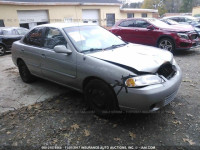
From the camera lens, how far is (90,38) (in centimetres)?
384

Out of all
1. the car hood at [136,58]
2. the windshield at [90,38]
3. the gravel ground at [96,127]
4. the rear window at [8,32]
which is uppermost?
the rear window at [8,32]

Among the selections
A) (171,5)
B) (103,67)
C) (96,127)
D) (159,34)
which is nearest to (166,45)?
(159,34)

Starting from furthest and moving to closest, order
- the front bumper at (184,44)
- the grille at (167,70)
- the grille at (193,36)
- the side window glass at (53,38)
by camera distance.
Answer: the grille at (193,36)
the front bumper at (184,44)
the side window glass at (53,38)
the grille at (167,70)

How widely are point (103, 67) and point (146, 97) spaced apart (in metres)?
0.82

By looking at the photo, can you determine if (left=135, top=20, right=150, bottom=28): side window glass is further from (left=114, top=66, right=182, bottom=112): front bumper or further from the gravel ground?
(left=114, top=66, right=182, bottom=112): front bumper

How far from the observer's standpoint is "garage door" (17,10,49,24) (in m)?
16.1

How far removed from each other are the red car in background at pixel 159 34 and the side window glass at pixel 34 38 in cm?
491

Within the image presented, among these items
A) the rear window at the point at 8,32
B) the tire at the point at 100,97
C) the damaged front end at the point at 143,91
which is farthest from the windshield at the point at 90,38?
the rear window at the point at 8,32

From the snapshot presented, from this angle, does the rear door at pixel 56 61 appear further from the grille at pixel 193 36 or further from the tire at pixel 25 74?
the grille at pixel 193 36

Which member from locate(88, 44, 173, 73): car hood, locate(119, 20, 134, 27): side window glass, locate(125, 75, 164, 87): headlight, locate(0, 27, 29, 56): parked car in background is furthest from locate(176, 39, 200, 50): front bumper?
locate(0, 27, 29, 56): parked car in background

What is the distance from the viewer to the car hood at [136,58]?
288cm

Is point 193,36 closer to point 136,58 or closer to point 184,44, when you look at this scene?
point 184,44

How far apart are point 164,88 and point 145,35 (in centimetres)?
563

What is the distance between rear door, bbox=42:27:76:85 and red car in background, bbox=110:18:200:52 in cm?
491
